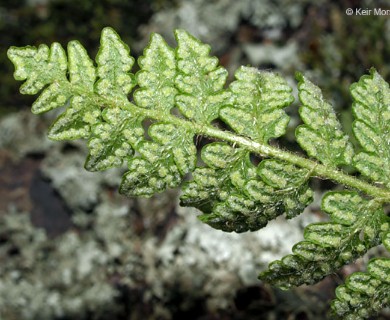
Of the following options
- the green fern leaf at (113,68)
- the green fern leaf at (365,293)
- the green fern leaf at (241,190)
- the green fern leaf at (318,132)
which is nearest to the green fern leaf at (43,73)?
the green fern leaf at (113,68)

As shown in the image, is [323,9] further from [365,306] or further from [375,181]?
[365,306]

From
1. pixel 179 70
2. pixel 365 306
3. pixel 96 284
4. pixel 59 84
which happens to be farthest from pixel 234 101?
pixel 96 284

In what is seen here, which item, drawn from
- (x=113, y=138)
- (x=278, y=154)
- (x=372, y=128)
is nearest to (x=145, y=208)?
(x=113, y=138)

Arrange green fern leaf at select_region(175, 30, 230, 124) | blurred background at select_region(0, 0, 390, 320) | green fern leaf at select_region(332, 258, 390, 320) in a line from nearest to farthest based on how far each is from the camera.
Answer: green fern leaf at select_region(332, 258, 390, 320)
green fern leaf at select_region(175, 30, 230, 124)
blurred background at select_region(0, 0, 390, 320)

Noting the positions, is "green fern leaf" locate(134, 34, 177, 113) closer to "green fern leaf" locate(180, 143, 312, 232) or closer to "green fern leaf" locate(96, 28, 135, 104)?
"green fern leaf" locate(96, 28, 135, 104)

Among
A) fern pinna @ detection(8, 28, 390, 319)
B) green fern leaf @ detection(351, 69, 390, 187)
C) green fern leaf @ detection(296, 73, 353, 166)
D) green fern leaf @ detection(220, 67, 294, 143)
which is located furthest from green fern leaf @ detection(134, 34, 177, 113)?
green fern leaf @ detection(351, 69, 390, 187)

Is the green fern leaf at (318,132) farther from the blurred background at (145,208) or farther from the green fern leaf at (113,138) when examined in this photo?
the blurred background at (145,208)
